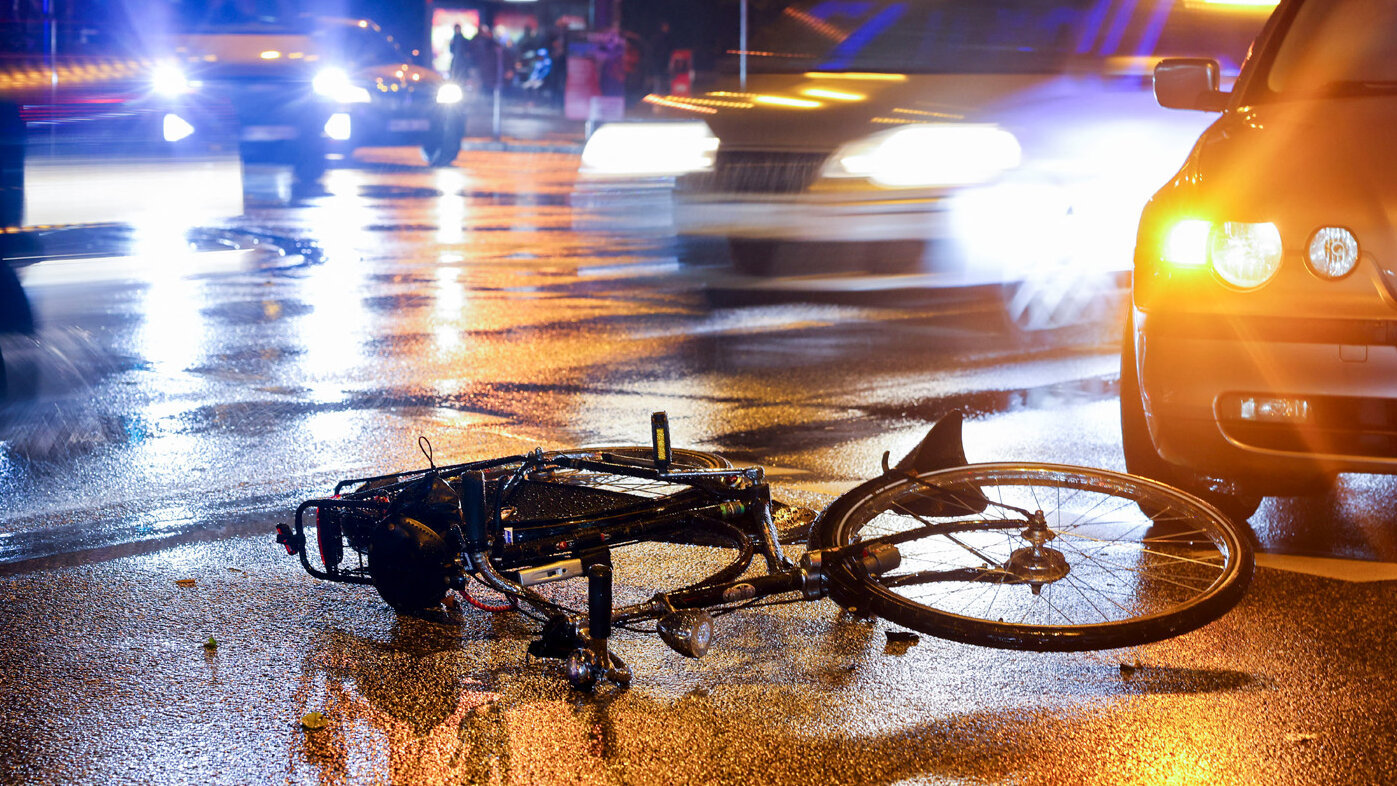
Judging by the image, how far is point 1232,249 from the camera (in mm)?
4277

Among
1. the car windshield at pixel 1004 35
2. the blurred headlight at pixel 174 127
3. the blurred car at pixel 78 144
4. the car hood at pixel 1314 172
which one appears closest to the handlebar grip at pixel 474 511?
the car hood at pixel 1314 172

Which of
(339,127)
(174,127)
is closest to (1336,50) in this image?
(174,127)

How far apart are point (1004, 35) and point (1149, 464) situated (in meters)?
5.32

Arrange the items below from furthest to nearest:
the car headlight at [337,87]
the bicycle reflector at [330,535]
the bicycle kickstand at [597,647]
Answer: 1. the car headlight at [337,87]
2. the bicycle reflector at [330,535]
3. the bicycle kickstand at [597,647]

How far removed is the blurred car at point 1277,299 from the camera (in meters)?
4.08

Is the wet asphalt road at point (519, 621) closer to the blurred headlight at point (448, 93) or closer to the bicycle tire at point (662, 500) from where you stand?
the bicycle tire at point (662, 500)

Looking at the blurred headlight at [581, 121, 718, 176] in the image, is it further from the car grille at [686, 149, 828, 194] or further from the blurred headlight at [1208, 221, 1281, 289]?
the blurred headlight at [1208, 221, 1281, 289]

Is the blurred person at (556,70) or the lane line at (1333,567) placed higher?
the blurred person at (556,70)

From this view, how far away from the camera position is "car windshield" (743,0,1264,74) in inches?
371

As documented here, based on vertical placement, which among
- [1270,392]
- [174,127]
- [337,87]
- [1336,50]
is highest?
[1336,50]

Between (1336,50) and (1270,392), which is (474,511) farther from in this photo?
(1336,50)

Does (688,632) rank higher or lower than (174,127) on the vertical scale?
lower

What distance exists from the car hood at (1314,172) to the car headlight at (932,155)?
4.38 meters

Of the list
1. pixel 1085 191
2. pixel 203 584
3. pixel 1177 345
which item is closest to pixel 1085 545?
pixel 1177 345
